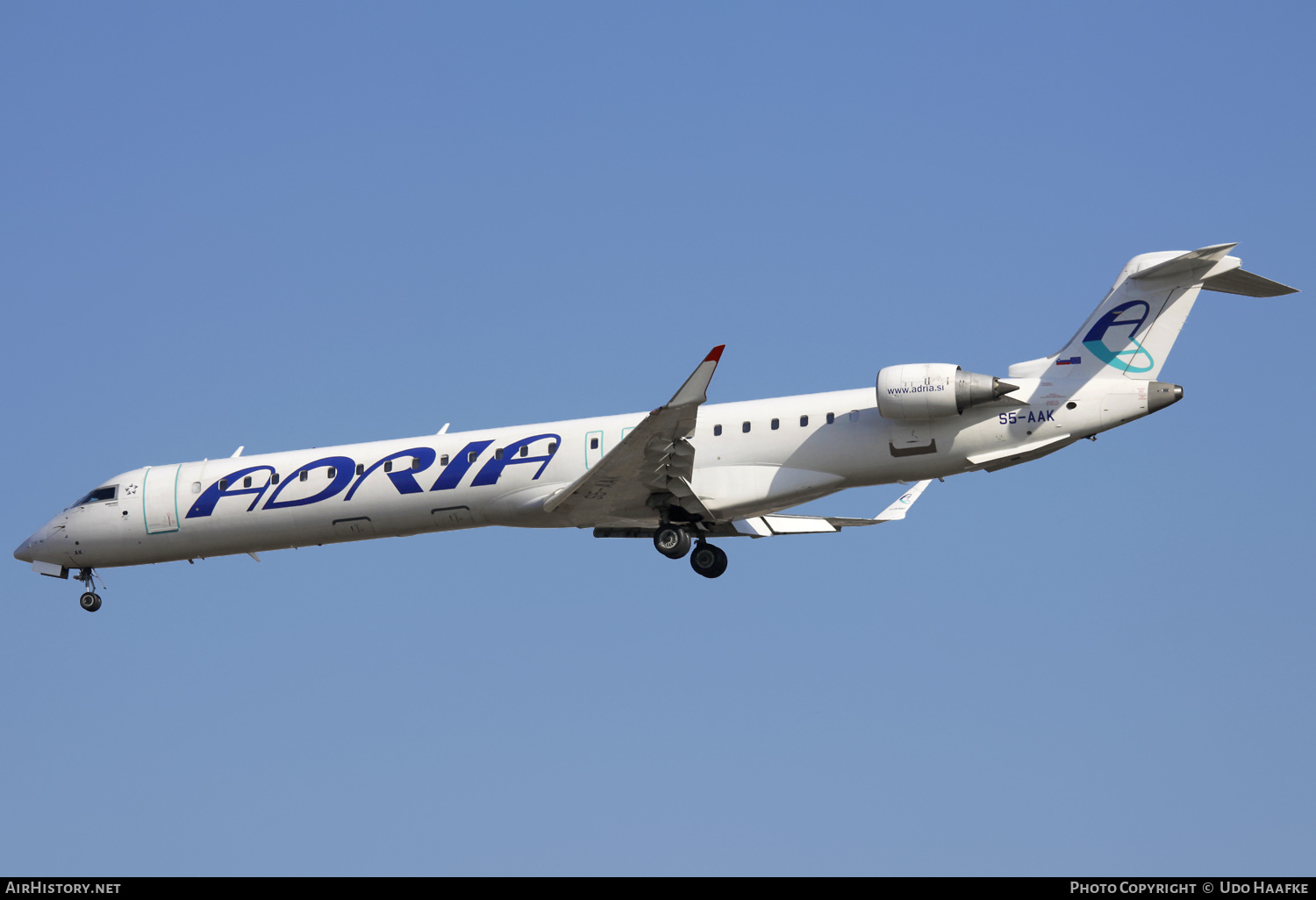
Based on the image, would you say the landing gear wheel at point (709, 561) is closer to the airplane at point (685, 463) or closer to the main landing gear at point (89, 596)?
the airplane at point (685, 463)

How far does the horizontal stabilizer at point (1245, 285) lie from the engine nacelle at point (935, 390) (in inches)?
147

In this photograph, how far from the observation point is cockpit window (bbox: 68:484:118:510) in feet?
91.5

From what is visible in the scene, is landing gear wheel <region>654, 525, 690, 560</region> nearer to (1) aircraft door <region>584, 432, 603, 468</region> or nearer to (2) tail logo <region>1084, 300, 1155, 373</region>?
(1) aircraft door <region>584, 432, 603, 468</region>

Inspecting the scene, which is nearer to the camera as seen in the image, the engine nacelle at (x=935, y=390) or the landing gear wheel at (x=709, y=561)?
the engine nacelle at (x=935, y=390)

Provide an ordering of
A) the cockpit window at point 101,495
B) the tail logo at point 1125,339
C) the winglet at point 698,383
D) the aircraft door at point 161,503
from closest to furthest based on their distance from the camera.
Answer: the winglet at point 698,383 < the tail logo at point 1125,339 < the aircraft door at point 161,503 < the cockpit window at point 101,495

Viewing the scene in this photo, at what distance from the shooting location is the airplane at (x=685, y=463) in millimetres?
23609

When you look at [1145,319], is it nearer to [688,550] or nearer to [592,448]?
[688,550]

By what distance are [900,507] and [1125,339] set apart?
233 inches

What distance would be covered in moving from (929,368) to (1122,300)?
358 centimetres

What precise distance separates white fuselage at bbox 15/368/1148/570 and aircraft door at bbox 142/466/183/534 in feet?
0.08

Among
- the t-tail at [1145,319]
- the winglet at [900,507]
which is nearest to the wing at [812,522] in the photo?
the winglet at [900,507]

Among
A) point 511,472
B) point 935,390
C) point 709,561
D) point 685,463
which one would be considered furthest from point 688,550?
point 935,390

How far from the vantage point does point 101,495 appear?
91.8 feet
